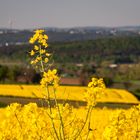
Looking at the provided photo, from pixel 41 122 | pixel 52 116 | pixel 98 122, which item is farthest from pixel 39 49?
pixel 98 122

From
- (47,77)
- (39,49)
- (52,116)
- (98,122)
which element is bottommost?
(98,122)

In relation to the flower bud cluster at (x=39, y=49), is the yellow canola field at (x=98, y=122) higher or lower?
lower

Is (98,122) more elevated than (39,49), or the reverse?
(39,49)

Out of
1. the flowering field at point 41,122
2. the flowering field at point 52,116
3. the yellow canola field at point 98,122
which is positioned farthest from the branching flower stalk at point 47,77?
the yellow canola field at point 98,122

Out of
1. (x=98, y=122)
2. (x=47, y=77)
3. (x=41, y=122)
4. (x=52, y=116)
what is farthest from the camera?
(x=98, y=122)

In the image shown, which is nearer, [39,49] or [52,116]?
[39,49]

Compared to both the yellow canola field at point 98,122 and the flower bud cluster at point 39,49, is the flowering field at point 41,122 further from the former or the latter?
the flower bud cluster at point 39,49

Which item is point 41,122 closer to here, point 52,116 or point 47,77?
point 52,116

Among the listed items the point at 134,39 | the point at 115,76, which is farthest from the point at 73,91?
the point at 134,39

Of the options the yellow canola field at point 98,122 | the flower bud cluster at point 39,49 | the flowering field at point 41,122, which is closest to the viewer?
the flower bud cluster at point 39,49

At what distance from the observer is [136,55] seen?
509 feet

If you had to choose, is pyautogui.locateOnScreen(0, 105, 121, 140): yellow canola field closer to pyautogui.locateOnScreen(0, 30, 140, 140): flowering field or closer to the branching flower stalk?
pyautogui.locateOnScreen(0, 30, 140, 140): flowering field

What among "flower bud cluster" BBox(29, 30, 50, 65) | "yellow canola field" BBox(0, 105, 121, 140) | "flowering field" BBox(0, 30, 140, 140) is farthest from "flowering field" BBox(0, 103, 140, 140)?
"flower bud cluster" BBox(29, 30, 50, 65)

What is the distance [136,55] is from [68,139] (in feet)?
494
